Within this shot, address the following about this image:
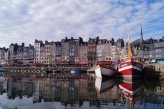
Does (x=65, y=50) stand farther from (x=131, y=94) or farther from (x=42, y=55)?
(x=131, y=94)

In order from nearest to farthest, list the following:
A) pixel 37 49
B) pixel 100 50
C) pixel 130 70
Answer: pixel 130 70, pixel 100 50, pixel 37 49

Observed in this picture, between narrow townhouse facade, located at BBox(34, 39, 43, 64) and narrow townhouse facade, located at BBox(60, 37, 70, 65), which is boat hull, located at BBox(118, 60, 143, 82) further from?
narrow townhouse facade, located at BBox(34, 39, 43, 64)

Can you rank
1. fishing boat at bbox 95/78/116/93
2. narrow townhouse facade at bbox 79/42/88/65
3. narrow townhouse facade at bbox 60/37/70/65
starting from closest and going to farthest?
1. fishing boat at bbox 95/78/116/93
2. narrow townhouse facade at bbox 79/42/88/65
3. narrow townhouse facade at bbox 60/37/70/65

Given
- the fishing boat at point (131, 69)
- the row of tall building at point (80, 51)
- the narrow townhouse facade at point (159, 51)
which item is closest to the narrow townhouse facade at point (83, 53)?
the row of tall building at point (80, 51)

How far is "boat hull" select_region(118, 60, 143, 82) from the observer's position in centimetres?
5166

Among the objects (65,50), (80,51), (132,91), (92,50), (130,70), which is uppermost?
(65,50)

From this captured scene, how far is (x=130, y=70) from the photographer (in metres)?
51.6

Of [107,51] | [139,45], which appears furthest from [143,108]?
[107,51]

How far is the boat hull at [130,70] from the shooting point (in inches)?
2034

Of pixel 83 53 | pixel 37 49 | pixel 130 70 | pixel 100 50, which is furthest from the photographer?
pixel 37 49

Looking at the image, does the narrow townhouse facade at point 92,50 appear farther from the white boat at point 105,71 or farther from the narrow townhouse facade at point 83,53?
the white boat at point 105,71

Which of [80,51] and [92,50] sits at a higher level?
[92,50]

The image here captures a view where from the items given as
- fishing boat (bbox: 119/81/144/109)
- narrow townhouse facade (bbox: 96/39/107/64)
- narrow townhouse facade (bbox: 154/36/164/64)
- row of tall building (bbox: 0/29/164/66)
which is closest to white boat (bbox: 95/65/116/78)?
fishing boat (bbox: 119/81/144/109)

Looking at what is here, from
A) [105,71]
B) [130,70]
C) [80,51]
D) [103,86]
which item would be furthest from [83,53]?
[103,86]
